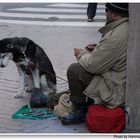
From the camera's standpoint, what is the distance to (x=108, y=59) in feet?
15.1

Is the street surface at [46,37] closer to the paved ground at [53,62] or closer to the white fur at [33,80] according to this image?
A: the paved ground at [53,62]

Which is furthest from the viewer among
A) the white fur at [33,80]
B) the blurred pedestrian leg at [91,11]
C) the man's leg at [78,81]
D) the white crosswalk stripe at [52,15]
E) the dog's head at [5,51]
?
the white crosswalk stripe at [52,15]

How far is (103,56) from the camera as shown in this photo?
15.1ft

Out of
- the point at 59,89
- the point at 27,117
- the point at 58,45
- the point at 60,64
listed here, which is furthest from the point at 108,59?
the point at 58,45

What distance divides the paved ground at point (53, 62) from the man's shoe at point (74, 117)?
52 millimetres

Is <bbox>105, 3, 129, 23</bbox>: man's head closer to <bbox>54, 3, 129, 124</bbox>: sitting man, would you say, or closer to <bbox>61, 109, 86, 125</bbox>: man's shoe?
<bbox>54, 3, 129, 124</bbox>: sitting man

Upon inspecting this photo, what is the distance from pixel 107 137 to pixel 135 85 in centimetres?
57

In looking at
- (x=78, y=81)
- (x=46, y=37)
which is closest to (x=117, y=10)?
(x=78, y=81)

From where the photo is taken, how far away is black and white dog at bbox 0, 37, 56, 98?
554 cm

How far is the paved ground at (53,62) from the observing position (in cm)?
499

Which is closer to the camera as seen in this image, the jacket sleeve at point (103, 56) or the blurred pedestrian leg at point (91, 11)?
the jacket sleeve at point (103, 56)

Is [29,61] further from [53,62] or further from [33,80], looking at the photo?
[53,62]

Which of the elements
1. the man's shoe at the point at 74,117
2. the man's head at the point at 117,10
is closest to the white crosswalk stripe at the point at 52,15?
the man's shoe at the point at 74,117

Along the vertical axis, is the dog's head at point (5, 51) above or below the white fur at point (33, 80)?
above
